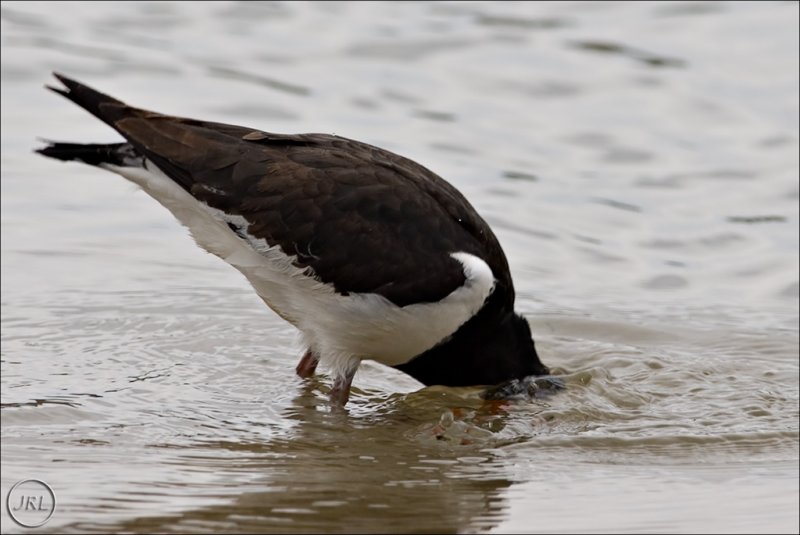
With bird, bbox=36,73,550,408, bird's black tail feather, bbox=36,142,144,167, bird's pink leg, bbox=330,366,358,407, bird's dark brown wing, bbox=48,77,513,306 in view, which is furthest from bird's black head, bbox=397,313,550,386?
bird's black tail feather, bbox=36,142,144,167

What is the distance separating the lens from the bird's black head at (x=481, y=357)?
291 inches

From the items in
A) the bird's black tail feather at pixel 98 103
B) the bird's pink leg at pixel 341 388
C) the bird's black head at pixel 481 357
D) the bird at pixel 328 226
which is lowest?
the bird's pink leg at pixel 341 388

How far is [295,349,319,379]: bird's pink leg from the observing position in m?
7.64

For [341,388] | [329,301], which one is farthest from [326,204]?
[341,388]

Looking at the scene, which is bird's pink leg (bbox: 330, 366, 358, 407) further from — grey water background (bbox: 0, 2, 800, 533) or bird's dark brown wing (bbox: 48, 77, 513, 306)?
bird's dark brown wing (bbox: 48, 77, 513, 306)

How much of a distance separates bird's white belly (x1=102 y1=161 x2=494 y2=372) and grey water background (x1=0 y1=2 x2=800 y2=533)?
1.18 feet

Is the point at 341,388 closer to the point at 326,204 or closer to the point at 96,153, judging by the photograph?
the point at 326,204

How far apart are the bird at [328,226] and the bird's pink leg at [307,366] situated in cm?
28

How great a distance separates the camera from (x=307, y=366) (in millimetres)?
7684

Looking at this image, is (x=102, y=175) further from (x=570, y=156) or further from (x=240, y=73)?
(x=570, y=156)

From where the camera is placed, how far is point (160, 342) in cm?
794

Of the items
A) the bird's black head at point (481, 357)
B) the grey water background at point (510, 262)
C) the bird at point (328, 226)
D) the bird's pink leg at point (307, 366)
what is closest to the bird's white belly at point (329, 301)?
the bird at point (328, 226)

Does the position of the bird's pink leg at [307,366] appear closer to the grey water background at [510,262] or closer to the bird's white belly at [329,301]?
the grey water background at [510,262]

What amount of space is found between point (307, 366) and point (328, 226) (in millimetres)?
1055
